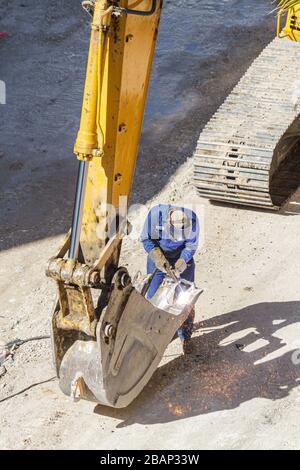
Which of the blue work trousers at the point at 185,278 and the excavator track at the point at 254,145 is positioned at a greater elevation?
the excavator track at the point at 254,145

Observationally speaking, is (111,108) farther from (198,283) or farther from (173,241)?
(198,283)

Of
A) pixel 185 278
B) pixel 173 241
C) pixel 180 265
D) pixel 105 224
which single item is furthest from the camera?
pixel 185 278

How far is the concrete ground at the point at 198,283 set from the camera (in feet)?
31.2

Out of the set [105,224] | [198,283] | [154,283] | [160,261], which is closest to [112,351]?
[105,224]

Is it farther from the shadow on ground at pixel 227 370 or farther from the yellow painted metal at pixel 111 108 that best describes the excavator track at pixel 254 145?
the yellow painted metal at pixel 111 108

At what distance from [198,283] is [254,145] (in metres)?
2.47

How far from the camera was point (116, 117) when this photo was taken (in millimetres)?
8539

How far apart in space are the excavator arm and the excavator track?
4477mm

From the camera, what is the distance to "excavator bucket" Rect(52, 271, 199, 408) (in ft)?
29.1

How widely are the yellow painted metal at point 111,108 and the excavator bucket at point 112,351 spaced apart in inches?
21.5

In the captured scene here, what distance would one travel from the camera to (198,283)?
11.8 metres

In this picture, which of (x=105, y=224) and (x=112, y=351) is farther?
(x=112, y=351)

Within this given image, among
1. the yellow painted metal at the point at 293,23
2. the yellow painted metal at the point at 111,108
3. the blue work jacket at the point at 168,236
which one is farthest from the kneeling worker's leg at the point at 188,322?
the yellow painted metal at the point at 293,23

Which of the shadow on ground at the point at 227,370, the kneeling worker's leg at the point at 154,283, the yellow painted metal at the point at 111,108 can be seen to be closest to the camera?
the yellow painted metal at the point at 111,108
